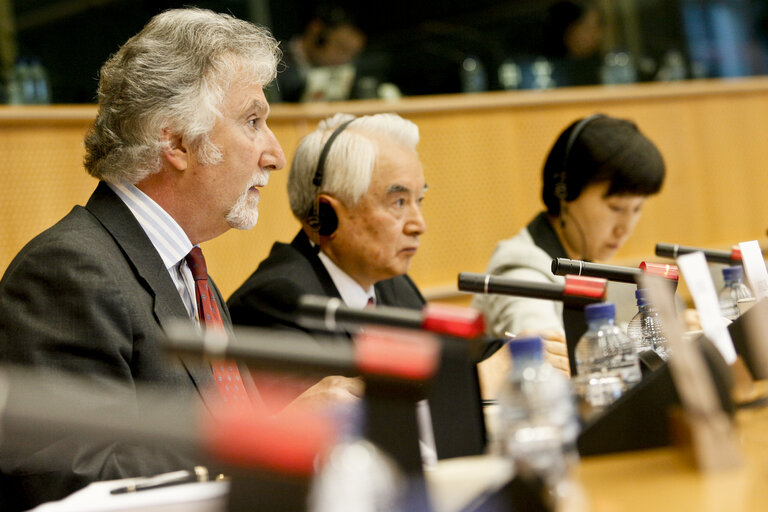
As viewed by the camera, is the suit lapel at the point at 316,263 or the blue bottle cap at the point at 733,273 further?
the suit lapel at the point at 316,263

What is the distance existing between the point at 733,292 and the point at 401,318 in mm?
1292

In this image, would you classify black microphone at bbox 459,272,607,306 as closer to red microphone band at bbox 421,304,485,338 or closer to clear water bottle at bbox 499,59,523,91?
red microphone band at bbox 421,304,485,338

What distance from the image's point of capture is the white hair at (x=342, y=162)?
2.27 m

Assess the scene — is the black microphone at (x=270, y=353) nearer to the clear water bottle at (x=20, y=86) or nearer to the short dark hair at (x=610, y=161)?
the short dark hair at (x=610, y=161)

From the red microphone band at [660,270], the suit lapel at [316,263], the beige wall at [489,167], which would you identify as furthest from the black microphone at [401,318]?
the beige wall at [489,167]

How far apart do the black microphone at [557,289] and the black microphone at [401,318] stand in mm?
352

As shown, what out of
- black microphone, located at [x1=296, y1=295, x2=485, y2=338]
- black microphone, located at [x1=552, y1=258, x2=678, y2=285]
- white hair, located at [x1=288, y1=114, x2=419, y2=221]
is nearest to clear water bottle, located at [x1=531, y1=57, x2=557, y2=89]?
white hair, located at [x1=288, y1=114, x2=419, y2=221]

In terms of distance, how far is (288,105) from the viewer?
3.99 metres

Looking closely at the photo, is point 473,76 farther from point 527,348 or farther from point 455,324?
point 455,324

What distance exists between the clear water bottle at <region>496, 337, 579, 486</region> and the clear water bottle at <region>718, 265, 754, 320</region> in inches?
41.5

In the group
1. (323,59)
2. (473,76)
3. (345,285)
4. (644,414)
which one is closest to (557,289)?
(644,414)

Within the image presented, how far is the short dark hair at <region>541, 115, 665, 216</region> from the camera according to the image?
259 cm

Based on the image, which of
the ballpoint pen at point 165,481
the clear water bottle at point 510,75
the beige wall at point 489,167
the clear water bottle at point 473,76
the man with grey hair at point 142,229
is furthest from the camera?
the clear water bottle at point 510,75

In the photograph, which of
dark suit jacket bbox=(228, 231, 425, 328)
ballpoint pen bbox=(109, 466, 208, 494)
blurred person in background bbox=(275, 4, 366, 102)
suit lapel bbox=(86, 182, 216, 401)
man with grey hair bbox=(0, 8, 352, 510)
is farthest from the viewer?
blurred person in background bbox=(275, 4, 366, 102)
